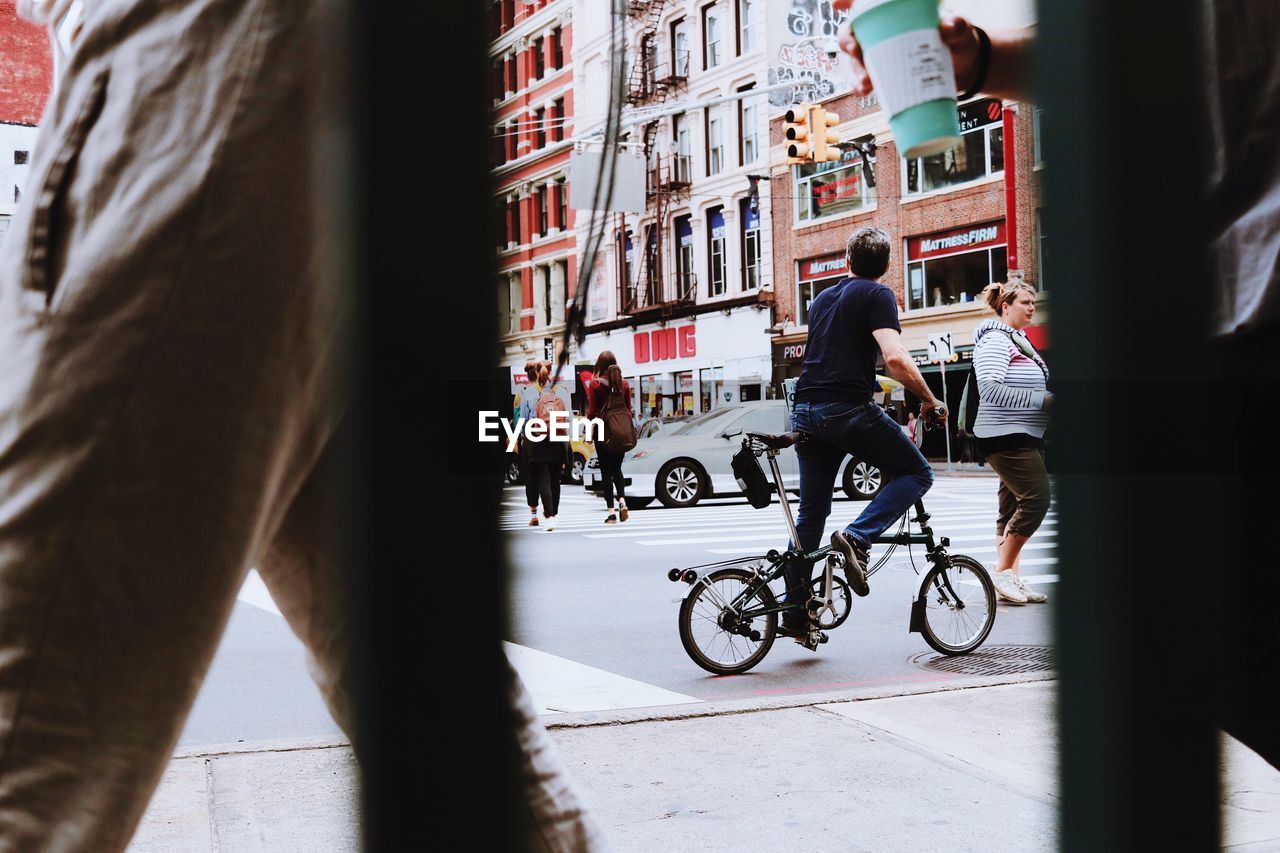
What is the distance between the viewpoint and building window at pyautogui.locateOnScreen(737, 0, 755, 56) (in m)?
30.5

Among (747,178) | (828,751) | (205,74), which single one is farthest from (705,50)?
(205,74)

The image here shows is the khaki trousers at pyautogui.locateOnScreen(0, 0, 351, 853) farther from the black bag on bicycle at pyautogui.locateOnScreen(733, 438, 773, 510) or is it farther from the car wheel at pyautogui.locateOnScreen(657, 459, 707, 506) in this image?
the car wheel at pyautogui.locateOnScreen(657, 459, 707, 506)

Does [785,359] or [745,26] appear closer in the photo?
[745,26]

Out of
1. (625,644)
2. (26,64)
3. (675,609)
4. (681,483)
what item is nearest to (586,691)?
(625,644)

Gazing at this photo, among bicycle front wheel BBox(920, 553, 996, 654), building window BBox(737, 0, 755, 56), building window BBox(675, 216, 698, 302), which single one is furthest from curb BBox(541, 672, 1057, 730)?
building window BBox(675, 216, 698, 302)

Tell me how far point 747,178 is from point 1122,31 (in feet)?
103

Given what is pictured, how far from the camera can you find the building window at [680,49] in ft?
104

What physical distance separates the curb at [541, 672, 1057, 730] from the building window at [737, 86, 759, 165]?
28436mm

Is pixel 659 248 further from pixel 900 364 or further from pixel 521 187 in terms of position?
pixel 521 187

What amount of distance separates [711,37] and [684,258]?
6.24 m

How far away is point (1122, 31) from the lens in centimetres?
79

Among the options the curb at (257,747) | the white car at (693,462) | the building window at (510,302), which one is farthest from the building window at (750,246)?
the building window at (510,302)

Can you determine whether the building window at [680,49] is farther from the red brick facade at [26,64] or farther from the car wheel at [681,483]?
the red brick facade at [26,64]

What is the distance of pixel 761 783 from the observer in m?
3.37
